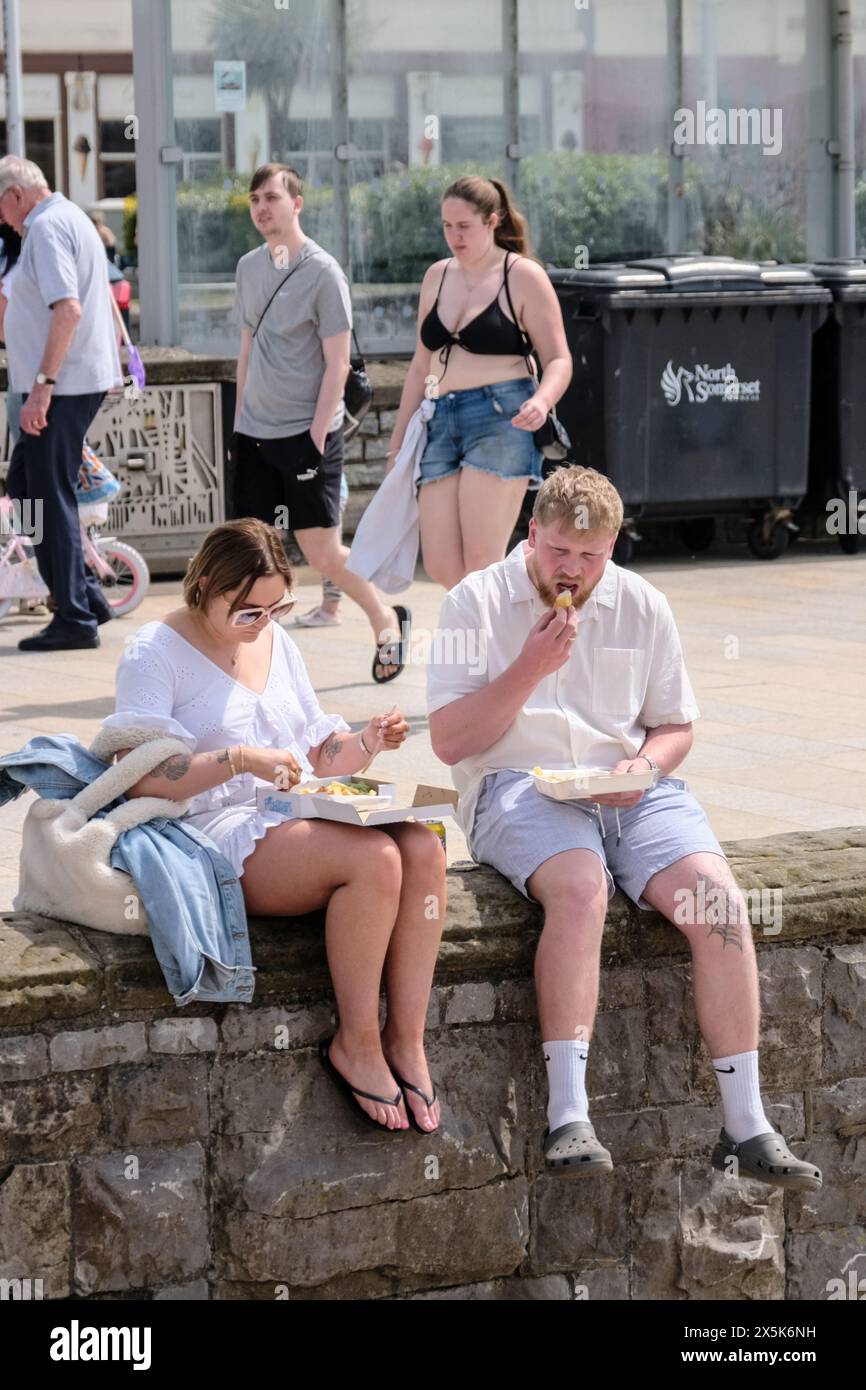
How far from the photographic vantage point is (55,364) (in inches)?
338

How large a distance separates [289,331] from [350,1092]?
469cm

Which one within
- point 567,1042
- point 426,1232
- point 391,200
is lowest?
Result: point 426,1232

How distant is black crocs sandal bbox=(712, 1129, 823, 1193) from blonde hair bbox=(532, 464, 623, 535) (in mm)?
1235

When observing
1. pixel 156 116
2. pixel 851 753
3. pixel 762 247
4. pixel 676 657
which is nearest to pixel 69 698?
pixel 851 753

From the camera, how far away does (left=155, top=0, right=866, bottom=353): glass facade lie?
11.5 m

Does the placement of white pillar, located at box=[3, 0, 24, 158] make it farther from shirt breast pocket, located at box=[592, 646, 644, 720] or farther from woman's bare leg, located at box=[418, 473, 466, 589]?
shirt breast pocket, located at box=[592, 646, 644, 720]

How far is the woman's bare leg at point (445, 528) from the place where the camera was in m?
A: 7.38

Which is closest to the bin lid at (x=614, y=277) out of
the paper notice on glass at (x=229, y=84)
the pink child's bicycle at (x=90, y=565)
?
the paper notice on glass at (x=229, y=84)

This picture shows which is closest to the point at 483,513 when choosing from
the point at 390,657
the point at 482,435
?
the point at 482,435

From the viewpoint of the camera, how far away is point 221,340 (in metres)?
11.5

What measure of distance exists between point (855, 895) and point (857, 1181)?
0.70 metres

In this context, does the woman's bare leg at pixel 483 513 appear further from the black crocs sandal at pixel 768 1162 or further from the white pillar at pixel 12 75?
the white pillar at pixel 12 75
